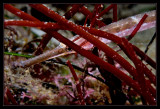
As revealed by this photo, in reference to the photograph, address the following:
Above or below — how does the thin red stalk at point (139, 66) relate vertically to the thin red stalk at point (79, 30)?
below

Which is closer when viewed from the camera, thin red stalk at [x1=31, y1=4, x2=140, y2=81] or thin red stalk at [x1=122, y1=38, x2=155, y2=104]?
thin red stalk at [x1=31, y1=4, x2=140, y2=81]

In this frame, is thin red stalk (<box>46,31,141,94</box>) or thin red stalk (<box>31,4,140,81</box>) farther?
thin red stalk (<box>46,31,141,94</box>)

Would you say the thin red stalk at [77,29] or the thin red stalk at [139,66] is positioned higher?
the thin red stalk at [77,29]

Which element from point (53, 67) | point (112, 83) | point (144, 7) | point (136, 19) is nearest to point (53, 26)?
point (136, 19)

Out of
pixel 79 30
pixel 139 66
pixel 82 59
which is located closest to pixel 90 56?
pixel 79 30

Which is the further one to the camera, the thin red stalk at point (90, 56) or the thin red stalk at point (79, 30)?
the thin red stalk at point (90, 56)

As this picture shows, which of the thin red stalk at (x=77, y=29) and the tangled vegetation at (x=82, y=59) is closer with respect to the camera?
the thin red stalk at (x=77, y=29)

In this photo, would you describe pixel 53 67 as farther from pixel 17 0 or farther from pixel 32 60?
pixel 17 0

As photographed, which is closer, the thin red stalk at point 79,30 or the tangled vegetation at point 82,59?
the thin red stalk at point 79,30

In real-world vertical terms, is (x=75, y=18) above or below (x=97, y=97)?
above

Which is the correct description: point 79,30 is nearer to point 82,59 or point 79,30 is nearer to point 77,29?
point 77,29

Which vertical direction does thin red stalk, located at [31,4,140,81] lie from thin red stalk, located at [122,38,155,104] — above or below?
above
